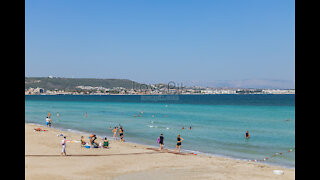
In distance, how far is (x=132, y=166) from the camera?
19.1 m

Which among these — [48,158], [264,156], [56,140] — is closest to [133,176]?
[48,158]

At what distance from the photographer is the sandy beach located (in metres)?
16.8

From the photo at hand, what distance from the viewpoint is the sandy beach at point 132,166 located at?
1684cm

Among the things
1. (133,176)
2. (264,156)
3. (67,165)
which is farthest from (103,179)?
(264,156)

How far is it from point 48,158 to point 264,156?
16.1 m

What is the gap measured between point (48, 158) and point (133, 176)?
686cm

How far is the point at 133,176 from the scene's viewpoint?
→ 1683 cm
